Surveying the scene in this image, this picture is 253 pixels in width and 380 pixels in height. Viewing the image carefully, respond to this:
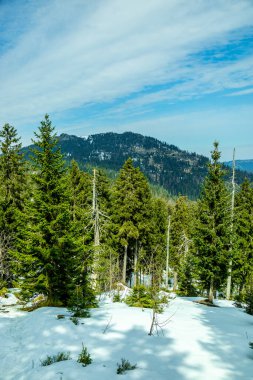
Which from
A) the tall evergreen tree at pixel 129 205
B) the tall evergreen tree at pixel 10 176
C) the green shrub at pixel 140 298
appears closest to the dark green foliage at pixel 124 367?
the green shrub at pixel 140 298

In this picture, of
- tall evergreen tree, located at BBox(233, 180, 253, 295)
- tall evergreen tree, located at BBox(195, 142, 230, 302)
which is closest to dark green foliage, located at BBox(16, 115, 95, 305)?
tall evergreen tree, located at BBox(195, 142, 230, 302)

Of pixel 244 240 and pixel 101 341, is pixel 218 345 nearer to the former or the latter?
pixel 101 341

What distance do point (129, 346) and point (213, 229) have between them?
16350 mm

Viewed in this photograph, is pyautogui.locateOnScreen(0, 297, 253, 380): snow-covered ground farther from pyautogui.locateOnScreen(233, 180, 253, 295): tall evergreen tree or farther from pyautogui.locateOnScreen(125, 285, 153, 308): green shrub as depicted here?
pyautogui.locateOnScreen(233, 180, 253, 295): tall evergreen tree

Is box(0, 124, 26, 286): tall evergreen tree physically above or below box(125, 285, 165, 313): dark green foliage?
above

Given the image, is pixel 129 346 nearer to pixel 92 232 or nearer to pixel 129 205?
pixel 92 232

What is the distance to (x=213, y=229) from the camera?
22109mm

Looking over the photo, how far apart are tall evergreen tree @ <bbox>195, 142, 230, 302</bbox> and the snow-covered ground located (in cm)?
1134

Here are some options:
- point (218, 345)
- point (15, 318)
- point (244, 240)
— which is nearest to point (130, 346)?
point (218, 345)

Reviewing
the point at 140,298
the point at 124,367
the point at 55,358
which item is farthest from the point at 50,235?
the point at 124,367

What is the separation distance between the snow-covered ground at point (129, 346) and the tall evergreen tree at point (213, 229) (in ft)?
37.2

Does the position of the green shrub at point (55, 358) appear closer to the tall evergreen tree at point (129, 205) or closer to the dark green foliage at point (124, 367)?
the dark green foliage at point (124, 367)

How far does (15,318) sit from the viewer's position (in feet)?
36.6

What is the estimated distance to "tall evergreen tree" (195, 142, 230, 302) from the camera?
21.9m
